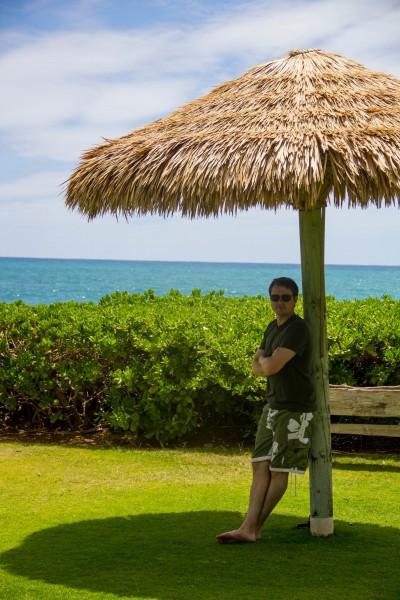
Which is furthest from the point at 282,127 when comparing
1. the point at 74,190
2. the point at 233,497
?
the point at 233,497

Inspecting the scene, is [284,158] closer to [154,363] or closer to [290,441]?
[290,441]

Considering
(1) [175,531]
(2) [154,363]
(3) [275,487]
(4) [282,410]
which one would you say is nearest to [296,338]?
(4) [282,410]

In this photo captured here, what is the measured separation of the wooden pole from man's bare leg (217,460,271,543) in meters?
0.40

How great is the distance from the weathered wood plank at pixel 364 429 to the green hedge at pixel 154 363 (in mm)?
623

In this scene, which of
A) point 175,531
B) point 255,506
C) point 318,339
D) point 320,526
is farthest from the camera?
point 175,531

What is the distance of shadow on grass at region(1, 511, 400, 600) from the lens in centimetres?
567

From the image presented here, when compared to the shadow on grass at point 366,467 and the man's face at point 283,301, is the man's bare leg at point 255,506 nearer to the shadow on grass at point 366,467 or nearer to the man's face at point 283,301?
the man's face at point 283,301

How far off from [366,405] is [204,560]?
146 inches

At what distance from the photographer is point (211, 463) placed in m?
9.37

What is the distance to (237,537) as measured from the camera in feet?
21.4

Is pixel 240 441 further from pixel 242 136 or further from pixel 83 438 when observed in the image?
pixel 242 136

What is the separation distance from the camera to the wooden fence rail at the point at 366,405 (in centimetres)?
945

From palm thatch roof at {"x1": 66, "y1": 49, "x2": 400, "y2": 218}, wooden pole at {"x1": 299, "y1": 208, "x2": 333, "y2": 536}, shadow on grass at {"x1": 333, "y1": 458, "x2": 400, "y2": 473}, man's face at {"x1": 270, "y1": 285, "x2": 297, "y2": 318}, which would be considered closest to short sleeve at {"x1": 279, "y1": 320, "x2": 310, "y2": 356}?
man's face at {"x1": 270, "y1": 285, "x2": 297, "y2": 318}

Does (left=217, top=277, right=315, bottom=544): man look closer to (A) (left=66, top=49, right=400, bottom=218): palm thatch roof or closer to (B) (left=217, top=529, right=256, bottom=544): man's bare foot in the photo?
(B) (left=217, top=529, right=256, bottom=544): man's bare foot
